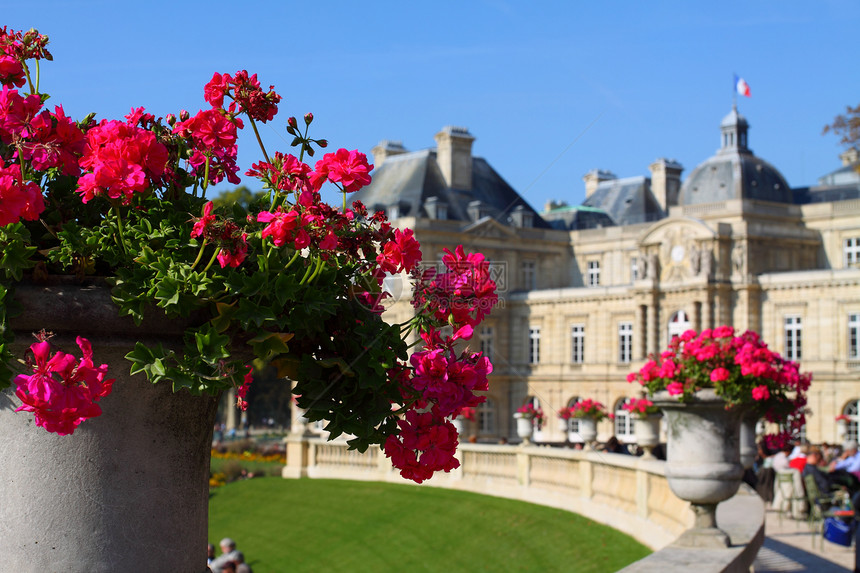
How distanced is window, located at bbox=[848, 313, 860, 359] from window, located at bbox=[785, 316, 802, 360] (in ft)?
6.88

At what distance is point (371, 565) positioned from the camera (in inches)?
712

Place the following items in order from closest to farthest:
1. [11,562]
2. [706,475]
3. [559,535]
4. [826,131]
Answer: [11,562]
[706,475]
[559,535]
[826,131]

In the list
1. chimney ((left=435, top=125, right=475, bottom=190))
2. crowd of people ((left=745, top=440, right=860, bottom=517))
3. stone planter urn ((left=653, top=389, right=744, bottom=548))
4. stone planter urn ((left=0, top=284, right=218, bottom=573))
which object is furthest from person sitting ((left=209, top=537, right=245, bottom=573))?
chimney ((left=435, top=125, right=475, bottom=190))

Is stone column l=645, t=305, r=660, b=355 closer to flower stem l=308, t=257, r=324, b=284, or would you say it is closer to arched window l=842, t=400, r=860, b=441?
arched window l=842, t=400, r=860, b=441

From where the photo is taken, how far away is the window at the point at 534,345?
55.7 metres

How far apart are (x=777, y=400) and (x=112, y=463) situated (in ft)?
31.6

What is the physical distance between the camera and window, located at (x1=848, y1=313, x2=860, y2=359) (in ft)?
144

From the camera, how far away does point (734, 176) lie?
56531 mm

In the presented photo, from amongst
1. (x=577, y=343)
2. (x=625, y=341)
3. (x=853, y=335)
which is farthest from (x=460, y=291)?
(x=577, y=343)

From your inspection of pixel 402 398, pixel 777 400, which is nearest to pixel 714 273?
pixel 777 400

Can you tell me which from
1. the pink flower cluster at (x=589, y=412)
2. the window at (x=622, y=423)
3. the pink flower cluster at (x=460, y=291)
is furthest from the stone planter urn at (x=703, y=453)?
the window at (x=622, y=423)

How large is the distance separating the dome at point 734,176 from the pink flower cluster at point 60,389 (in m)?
55.9

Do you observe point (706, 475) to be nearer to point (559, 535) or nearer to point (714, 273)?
point (559, 535)

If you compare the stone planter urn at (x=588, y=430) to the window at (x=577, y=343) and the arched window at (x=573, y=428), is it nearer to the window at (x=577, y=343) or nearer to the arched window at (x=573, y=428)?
the arched window at (x=573, y=428)
